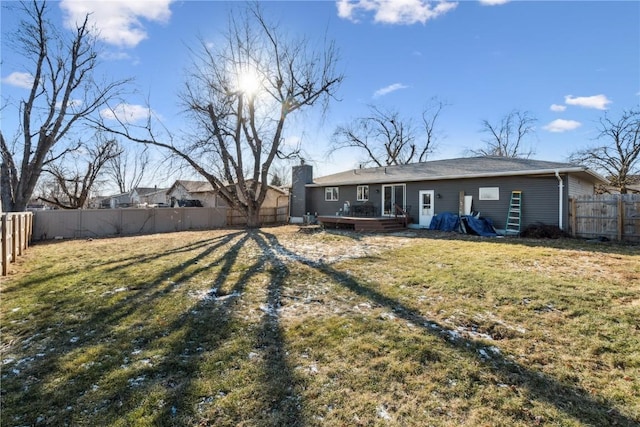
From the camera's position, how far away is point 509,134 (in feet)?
109

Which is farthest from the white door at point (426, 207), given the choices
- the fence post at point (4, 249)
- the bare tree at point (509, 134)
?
the bare tree at point (509, 134)

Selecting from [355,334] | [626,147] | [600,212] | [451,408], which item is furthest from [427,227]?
[626,147]

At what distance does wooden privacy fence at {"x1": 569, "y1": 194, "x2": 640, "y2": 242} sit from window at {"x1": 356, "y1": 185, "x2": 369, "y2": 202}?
8.71m

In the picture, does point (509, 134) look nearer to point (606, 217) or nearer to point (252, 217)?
point (606, 217)

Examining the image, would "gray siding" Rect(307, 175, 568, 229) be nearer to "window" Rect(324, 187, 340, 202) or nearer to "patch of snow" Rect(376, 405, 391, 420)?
"window" Rect(324, 187, 340, 202)

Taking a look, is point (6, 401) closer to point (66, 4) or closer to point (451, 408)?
point (451, 408)

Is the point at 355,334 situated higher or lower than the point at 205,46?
lower

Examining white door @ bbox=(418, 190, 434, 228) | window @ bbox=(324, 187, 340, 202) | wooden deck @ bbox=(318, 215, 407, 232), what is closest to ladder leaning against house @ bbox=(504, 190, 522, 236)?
white door @ bbox=(418, 190, 434, 228)

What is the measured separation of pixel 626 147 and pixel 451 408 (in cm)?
3153

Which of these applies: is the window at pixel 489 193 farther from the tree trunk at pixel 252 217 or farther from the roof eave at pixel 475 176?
the tree trunk at pixel 252 217

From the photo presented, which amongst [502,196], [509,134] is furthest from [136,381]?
[509,134]

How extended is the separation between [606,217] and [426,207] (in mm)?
6199

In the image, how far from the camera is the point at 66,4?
12.8 m

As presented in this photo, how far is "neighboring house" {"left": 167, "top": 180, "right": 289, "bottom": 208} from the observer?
85.0 ft
